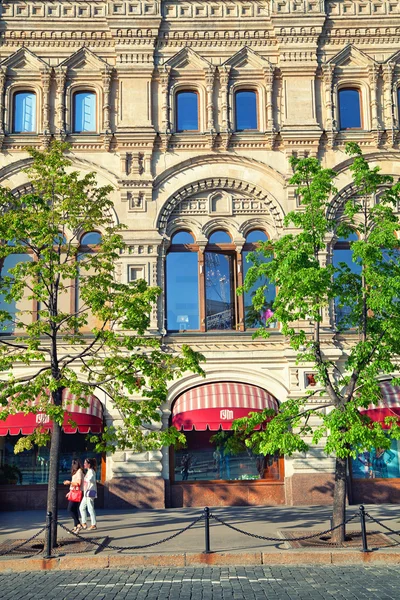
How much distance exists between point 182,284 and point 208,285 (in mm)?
814

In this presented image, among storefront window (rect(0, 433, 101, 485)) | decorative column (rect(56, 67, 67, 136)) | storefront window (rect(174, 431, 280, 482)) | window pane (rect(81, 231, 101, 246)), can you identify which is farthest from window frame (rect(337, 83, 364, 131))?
storefront window (rect(0, 433, 101, 485))

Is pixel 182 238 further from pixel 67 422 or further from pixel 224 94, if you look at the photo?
pixel 67 422

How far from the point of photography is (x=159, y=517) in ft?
60.8

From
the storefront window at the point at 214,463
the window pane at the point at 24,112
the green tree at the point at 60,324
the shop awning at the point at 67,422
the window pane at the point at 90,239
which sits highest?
the window pane at the point at 24,112

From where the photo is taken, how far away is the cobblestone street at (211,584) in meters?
11.4

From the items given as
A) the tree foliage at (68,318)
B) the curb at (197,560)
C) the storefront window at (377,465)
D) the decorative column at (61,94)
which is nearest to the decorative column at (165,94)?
the decorative column at (61,94)

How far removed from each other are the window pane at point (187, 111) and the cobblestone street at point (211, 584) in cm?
1423

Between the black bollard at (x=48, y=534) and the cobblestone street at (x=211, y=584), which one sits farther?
the black bollard at (x=48, y=534)

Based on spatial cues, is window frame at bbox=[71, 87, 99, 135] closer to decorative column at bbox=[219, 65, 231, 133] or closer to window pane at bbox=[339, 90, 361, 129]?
decorative column at bbox=[219, 65, 231, 133]

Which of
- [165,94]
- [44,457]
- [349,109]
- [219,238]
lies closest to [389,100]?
[349,109]

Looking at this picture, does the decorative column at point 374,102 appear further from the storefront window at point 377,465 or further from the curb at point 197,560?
the curb at point 197,560

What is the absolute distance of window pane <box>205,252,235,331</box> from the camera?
21.8 metres

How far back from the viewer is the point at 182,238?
879 inches

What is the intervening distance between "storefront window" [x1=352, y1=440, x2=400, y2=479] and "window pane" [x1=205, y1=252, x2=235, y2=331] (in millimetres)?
5586
